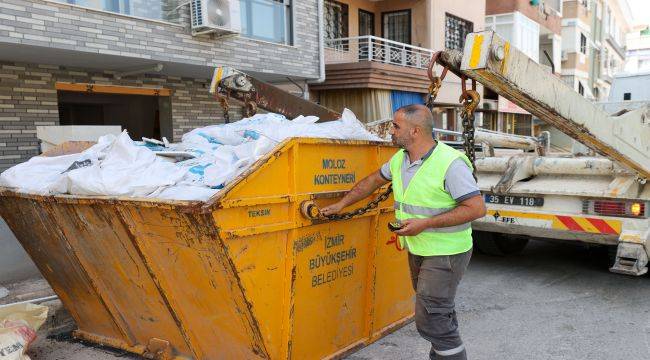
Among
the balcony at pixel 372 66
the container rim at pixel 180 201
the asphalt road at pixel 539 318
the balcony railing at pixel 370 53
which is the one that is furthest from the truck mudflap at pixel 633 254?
the balcony railing at pixel 370 53

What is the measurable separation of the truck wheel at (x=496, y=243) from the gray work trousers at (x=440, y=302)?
11.6 ft

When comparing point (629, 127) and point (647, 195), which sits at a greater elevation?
point (629, 127)

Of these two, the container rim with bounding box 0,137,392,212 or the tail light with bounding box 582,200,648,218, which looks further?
the tail light with bounding box 582,200,648,218

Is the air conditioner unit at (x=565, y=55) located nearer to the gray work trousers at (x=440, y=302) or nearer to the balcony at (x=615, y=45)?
the balcony at (x=615, y=45)

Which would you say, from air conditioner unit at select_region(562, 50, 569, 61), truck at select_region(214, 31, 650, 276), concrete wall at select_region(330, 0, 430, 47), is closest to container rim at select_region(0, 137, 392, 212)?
truck at select_region(214, 31, 650, 276)

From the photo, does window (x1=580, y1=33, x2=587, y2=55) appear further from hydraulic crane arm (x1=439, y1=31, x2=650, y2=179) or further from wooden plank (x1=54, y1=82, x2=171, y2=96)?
hydraulic crane arm (x1=439, y1=31, x2=650, y2=179)

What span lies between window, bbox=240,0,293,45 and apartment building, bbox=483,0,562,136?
12.8 metres

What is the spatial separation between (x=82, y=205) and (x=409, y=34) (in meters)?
17.0

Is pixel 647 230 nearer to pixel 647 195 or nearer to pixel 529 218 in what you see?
pixel 647 195

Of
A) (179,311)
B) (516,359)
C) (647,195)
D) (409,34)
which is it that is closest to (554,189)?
(647,195)

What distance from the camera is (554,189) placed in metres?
5.37

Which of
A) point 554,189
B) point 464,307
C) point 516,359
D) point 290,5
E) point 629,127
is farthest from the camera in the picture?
point 290,5

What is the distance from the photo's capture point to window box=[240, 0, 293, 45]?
1109cm

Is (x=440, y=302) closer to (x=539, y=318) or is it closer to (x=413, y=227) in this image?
(x=413, y=227)
